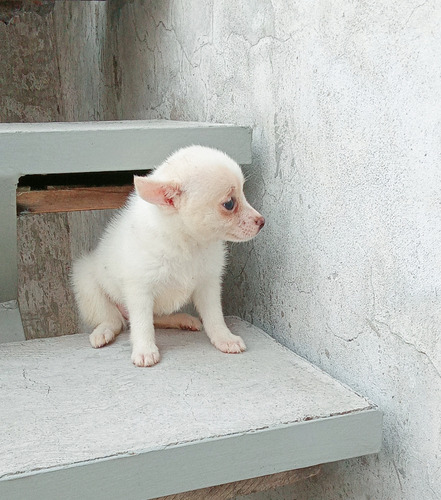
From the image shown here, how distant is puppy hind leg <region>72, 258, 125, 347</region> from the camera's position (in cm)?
179

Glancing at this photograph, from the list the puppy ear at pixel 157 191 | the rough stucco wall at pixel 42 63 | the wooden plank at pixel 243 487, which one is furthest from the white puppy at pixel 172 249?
the rough stucco wall at pixel 42 63

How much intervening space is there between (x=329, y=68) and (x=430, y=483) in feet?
2.75

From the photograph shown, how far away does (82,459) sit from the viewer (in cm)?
107

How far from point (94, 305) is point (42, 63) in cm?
305

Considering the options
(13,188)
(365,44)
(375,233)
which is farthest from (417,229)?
(13,188)

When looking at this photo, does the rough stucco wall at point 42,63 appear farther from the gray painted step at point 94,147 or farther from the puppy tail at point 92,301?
the gray painted step at point 94,147

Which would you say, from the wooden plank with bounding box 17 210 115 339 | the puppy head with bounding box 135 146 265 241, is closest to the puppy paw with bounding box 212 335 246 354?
the puppy head with bounding box 135 146 265 241

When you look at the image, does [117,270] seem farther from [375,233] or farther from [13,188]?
[375,233]

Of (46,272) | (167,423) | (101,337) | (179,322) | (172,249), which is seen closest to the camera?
(167,423)

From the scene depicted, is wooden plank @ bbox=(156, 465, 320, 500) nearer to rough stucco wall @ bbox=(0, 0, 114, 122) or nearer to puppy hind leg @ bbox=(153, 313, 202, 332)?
puppy hind leg @ bbox=(153, 313, 202, 332)

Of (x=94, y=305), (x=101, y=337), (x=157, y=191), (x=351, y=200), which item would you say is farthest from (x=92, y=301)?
(x=351, y=200)

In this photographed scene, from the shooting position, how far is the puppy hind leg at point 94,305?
1788mm

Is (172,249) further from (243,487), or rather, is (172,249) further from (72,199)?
(243,487)

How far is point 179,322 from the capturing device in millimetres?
1821
